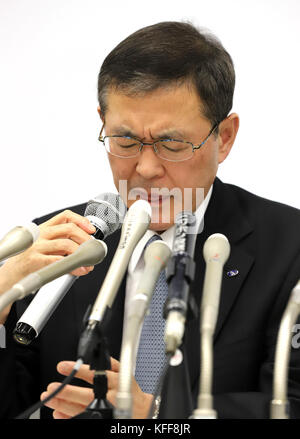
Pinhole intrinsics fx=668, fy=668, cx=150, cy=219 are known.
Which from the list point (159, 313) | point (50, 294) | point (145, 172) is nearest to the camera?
point (50, 294)

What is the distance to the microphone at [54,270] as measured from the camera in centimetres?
112

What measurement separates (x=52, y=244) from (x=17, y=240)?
15cm

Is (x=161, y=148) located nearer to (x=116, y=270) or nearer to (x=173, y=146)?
(x=173, y=146)

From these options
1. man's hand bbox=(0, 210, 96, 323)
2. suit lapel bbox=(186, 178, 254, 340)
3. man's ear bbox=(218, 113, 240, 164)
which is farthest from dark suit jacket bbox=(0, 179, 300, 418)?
man's hand bbox=(0, 210, 96, 323)

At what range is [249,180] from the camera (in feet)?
8.63

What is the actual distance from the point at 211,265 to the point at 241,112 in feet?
5.17

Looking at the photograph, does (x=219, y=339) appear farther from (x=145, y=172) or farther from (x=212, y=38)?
(x=212, y=38)

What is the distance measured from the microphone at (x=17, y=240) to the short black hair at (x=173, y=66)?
0.57 meters

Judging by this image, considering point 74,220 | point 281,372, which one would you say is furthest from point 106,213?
point 281,372

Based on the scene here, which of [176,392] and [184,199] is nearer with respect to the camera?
[176,392]

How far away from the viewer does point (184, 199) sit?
5.94 feet

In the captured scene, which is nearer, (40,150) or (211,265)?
(211,265)

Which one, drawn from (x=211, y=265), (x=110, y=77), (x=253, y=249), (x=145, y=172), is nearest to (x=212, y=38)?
(x=110, y=77)

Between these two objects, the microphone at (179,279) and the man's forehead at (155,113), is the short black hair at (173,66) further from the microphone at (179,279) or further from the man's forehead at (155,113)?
the microphone at (179,279)
